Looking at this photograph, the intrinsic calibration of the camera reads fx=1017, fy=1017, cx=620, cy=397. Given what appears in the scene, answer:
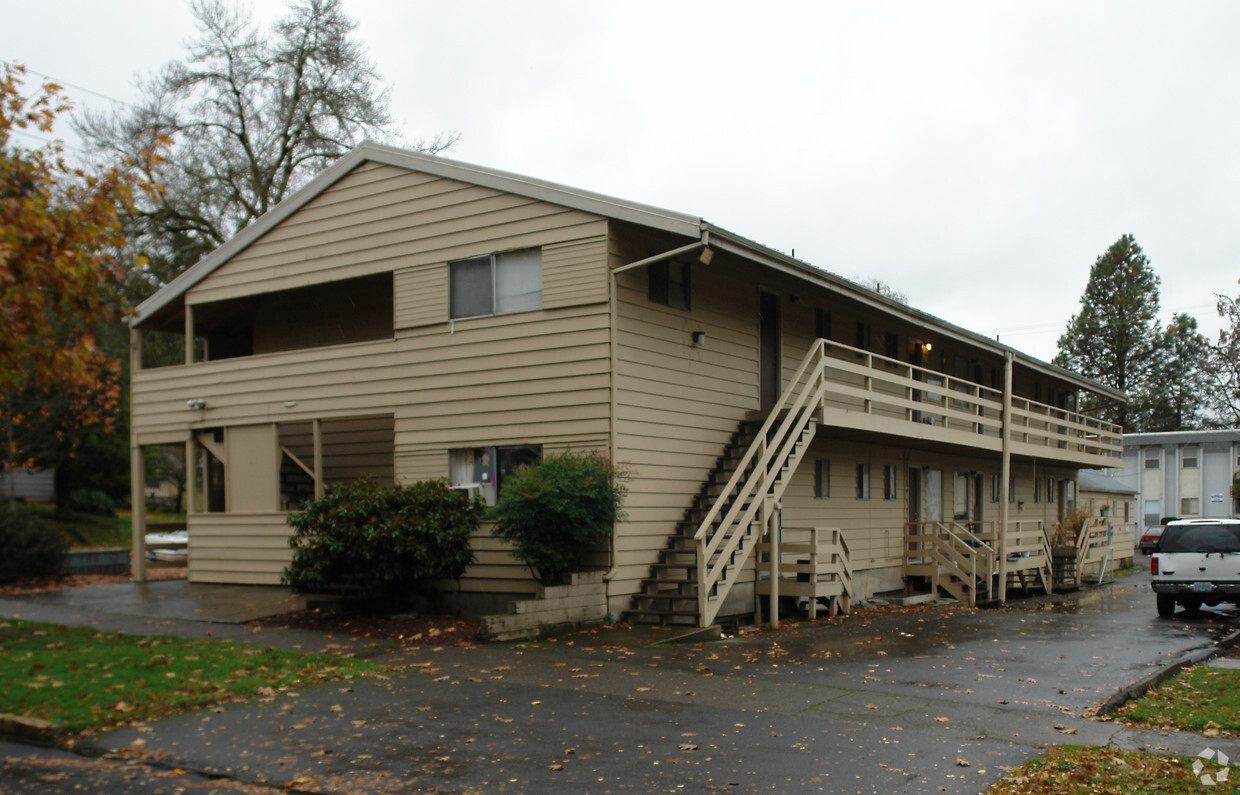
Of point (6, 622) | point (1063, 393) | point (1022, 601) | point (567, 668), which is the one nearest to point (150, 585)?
point (6, 622)

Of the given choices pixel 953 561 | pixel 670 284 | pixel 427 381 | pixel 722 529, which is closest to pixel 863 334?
pixel 953 561

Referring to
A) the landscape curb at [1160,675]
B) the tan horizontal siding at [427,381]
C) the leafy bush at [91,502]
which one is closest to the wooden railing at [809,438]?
the tan horizontal siding at [427,381]

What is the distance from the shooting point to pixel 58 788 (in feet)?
22.3

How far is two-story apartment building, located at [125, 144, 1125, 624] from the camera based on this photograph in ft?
50.2

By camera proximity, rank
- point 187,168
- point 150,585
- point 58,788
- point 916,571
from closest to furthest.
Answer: point 58,788 → point 150,585 → point 916,571 → point 187,168

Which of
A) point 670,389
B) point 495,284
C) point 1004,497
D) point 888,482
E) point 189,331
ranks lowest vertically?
point 1004,497

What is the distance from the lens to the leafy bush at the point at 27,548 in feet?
70.3

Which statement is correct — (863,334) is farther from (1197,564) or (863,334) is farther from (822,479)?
(1197,564)

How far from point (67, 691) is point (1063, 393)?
114 feet

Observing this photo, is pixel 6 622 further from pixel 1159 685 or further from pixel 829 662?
pixel 1159 685

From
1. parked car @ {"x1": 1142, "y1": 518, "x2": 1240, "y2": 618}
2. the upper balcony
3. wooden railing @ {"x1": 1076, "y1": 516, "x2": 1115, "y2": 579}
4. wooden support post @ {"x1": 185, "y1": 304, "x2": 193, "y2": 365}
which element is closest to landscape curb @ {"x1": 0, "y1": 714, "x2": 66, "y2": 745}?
the upper balcony

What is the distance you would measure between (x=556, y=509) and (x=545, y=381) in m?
2.70

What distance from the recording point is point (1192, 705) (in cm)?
944

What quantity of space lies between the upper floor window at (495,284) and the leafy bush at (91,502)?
96.3 feet
